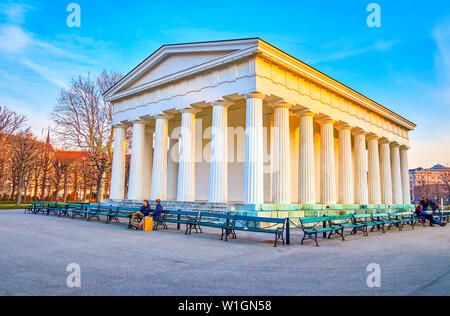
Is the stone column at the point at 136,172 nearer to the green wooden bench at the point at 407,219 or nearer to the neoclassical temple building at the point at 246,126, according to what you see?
the neoclassical temple building at the point at 246,126

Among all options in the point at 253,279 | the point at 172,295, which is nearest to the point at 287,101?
the point at 253,279

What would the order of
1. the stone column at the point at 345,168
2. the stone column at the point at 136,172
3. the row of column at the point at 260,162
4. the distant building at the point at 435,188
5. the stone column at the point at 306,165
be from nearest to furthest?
the row of column at the point at 260,162 < the stone column at the point at 306,165 < the stone column at the point at 136,172 < the stone column at the point at 345,168 < the distant building at the point at 435,188

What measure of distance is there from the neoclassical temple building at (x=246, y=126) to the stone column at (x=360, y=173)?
75mm

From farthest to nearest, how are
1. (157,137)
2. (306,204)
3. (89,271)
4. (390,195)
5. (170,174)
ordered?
(390,195)
(170,174)
(157,137)
(306,204)
(89,271)

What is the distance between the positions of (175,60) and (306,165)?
11.0 metres

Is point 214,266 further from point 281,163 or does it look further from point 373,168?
point 373,168

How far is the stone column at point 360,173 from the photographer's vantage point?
2442 centimetres

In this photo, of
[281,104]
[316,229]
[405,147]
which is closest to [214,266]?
[316,229]

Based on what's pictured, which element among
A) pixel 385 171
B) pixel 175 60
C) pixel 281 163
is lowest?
pixel 281 163

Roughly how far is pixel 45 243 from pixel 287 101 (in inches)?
533

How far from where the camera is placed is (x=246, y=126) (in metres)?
16.2

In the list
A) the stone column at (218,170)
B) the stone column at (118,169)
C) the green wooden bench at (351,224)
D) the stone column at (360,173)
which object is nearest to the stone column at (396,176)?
the stone column at (360,173)

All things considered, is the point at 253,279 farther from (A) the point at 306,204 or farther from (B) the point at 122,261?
(A) the point at 306,204

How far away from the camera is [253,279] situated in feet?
18.8
